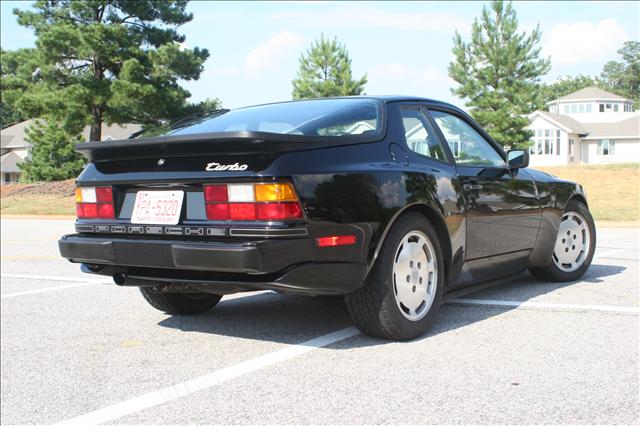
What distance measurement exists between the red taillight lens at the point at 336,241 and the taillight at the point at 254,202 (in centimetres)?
19

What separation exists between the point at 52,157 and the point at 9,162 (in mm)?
23096

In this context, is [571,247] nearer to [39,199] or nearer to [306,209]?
→ [306,209]

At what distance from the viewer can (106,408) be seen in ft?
11.0

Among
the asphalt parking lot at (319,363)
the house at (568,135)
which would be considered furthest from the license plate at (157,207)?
the house at (568,135)

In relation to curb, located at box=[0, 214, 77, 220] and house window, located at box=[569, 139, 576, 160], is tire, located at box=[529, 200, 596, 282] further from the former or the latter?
house window, located at box=[569, 139, 576, 160]

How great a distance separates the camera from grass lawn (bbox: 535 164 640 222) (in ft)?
57.9

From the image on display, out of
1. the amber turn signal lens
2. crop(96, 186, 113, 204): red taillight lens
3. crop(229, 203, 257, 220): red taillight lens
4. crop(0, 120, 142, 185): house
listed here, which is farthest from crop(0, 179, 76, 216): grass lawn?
crop(0, 120, 142, 185): house

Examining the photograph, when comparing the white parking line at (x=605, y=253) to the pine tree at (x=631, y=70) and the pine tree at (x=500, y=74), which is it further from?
the pine tree at (x=500, y=74)

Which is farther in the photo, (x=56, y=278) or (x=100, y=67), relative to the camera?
(x=100, y=67)

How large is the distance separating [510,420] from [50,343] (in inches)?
127

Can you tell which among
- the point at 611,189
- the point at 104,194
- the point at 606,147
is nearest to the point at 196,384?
the point at 104,194

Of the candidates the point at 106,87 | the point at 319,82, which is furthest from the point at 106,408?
the point at 319,82

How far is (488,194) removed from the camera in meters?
5.13

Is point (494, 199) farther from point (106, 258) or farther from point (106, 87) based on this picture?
point (106, 87)
